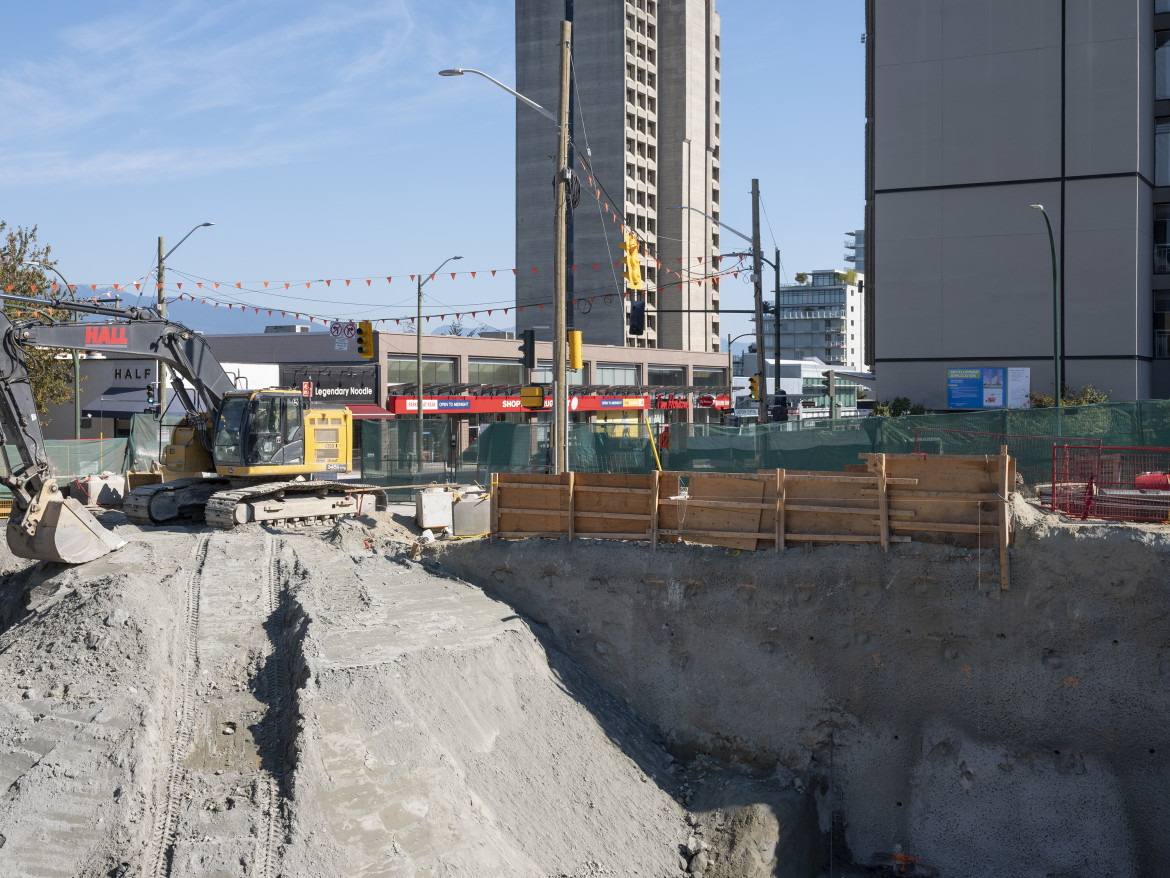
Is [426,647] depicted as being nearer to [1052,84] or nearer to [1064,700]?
[1064,700]

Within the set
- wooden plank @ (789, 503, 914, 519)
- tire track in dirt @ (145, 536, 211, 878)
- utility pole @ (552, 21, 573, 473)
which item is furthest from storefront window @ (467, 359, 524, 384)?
tire track in dirt @ (145, 536, 211, 878)

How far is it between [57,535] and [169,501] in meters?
5.90

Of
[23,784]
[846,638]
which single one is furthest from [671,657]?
[23,784]

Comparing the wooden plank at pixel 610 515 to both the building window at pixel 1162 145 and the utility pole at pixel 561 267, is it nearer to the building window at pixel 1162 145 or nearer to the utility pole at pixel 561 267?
the utility pole at pixel 561 267

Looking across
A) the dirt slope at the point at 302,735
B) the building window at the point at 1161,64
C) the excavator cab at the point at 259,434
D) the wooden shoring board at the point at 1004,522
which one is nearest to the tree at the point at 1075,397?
the building window at the point at 1161,64

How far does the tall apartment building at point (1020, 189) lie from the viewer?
1422 inches

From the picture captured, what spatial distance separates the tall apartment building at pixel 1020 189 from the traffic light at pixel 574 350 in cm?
2405

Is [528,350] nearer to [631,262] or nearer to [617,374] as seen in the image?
[631,262]

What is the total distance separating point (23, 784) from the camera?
1029 cm

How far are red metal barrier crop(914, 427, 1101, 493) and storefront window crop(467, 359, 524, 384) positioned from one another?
115 ft

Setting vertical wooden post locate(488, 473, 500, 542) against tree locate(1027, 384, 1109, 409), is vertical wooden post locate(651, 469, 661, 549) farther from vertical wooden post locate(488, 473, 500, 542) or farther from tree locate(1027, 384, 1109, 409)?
tree locate(1027, 384, 1109, 409)

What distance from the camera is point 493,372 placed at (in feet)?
190

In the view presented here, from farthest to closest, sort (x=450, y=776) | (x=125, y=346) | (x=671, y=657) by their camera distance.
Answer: (x=125, y=346) < (x=671, y=657) < (x=450, y=776)

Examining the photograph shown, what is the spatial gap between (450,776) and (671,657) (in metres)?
5.76
